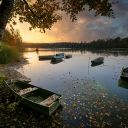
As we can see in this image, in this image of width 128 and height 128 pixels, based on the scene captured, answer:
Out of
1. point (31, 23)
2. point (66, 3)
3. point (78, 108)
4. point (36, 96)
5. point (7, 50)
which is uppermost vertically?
point (66, 3)

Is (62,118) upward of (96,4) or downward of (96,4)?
downward

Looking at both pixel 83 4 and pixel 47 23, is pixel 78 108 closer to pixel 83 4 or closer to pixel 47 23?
pixel 83 4

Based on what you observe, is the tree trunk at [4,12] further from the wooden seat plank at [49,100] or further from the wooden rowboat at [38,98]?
the wooden seat plank at [49,100]

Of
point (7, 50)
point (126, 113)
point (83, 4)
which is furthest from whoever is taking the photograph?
point (7, 50)

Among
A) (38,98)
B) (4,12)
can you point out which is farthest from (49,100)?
(4,12)

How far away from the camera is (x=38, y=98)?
704cm

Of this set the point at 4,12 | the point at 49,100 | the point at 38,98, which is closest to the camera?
the point at 4,12

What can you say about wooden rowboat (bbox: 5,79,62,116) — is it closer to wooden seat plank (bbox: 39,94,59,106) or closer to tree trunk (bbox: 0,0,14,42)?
wooden seat plank (bbox: 39,94,59,106)

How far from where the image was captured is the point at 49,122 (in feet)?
16.6

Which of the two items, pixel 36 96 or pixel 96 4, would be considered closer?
pixel 96 4

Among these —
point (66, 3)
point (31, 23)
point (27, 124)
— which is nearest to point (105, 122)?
point (27, 124)

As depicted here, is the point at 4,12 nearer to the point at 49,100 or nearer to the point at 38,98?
the point at 49,100

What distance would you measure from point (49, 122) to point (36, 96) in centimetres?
281

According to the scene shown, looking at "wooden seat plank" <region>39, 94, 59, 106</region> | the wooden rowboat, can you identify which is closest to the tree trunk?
the wooden rowboat
